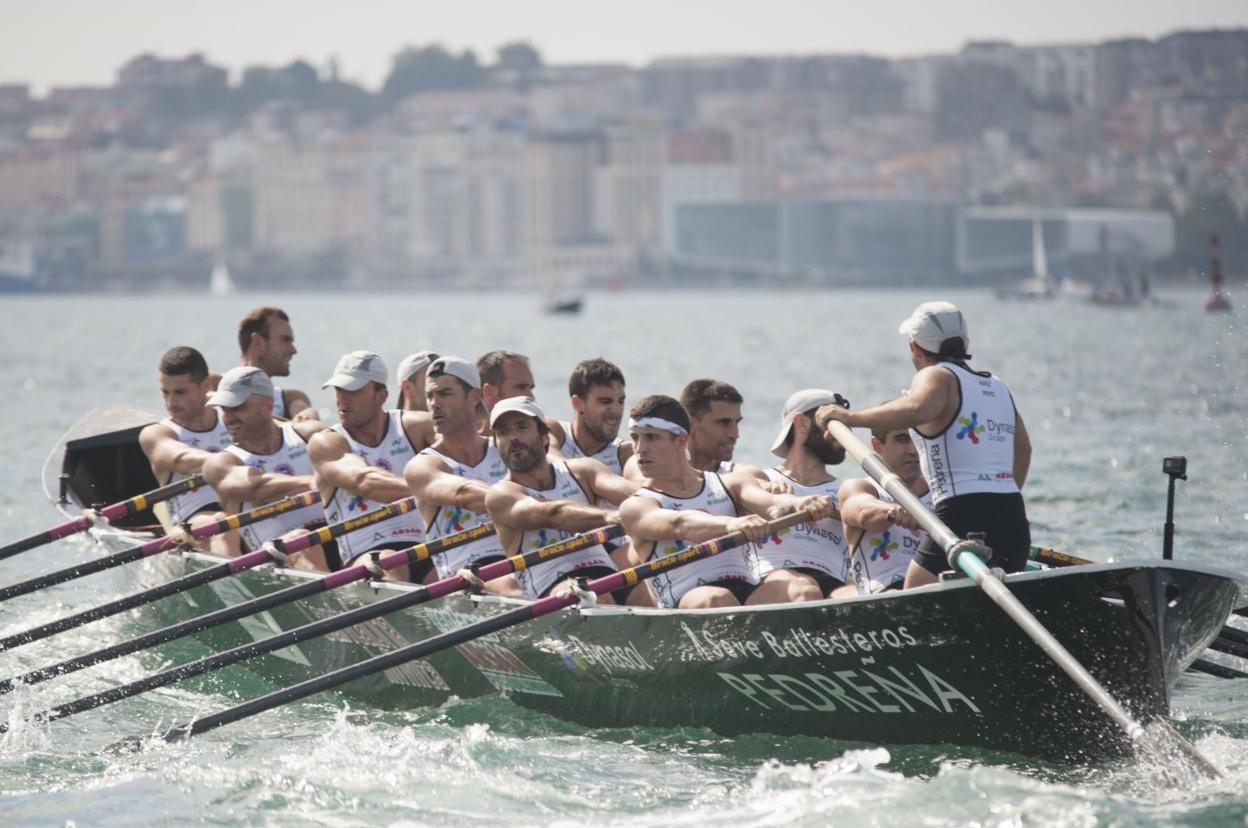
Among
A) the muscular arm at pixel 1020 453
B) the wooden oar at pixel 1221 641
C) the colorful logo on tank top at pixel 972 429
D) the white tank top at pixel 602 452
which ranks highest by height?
the colorful logo on tank top at pixel 972 429

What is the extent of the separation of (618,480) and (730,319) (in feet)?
258

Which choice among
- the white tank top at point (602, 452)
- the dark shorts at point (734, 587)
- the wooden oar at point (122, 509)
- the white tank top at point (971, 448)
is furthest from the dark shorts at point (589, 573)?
the wooden oar at point (122, 509)

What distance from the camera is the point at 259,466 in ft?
35.0

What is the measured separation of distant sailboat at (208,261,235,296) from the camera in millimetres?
164250

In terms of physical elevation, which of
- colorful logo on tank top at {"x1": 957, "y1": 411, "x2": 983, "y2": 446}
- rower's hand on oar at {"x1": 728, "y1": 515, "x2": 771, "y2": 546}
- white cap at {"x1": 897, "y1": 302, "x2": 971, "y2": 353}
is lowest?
rower's hand on oar at {"x1": 728, "y1": 515, "x2": 771, "y2": 546}

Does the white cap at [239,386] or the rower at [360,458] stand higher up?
the white cap at [239,386]

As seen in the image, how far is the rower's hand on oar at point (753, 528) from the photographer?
8.02 metres

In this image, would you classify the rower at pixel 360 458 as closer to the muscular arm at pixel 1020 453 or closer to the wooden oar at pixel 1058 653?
the muscular arm at pixel 1020 453

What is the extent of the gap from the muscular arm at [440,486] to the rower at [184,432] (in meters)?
2.29

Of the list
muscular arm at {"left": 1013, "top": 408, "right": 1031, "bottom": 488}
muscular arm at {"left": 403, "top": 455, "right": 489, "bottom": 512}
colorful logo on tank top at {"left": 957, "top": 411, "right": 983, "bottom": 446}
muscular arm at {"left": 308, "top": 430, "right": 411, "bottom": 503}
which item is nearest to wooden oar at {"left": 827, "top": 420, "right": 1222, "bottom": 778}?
colorful logo on tank top at {"left": 957, "top": 411, "right": 983, "bottom": 446}

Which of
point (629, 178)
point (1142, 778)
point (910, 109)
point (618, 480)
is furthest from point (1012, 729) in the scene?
point (910, 109)

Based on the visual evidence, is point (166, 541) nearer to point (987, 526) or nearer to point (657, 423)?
point (657, 423)

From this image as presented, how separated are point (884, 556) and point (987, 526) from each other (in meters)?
0.61

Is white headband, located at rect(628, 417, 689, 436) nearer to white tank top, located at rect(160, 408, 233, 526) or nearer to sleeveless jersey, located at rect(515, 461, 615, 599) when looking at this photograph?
sleeveless jersey, located at rect(515, 461, 615, 599)
